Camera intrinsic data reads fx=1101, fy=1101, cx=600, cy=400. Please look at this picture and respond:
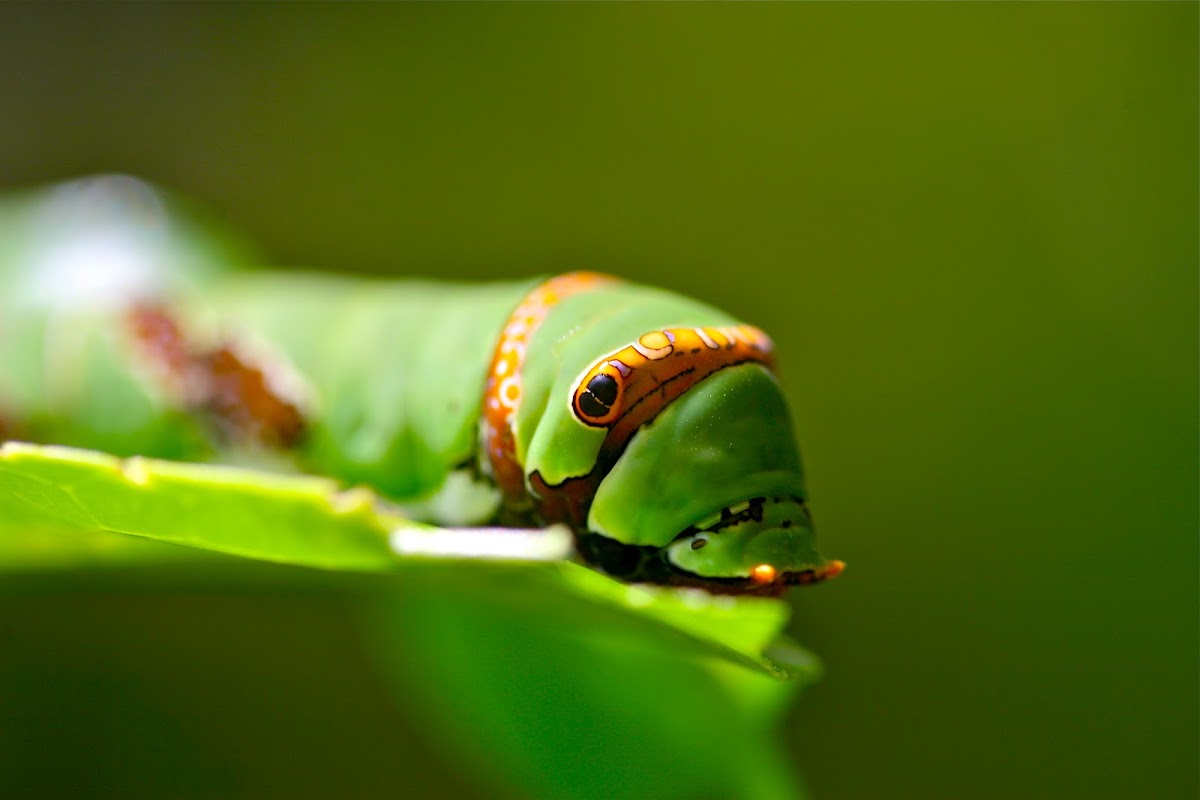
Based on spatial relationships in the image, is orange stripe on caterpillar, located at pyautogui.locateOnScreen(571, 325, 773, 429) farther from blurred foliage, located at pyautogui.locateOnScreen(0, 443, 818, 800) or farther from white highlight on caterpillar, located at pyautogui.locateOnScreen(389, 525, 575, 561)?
white highlight on caterpillar, located at pyautogui.locateOnScreen(389, 525, 575, 561)

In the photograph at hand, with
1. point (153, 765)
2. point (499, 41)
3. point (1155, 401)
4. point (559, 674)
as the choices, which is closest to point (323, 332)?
point (559, 674)

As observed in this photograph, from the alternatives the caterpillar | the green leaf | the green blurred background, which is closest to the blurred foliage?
the green leaf

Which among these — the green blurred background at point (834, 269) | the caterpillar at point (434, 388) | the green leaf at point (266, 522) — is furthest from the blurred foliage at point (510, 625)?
the green blurred background at point (834, 269)

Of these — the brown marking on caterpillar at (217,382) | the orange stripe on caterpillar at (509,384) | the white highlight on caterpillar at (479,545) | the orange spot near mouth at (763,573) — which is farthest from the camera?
the brown marking on caterpillar at (217,382)

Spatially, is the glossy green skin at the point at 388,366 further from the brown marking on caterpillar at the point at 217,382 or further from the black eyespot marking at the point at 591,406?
the black eyespot marking at the point at 591,406

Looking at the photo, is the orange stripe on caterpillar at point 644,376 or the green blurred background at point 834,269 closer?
the orange stripe on caterpillar at point 644,376

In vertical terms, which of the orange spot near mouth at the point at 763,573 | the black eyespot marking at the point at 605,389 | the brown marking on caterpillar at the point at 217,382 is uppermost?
the black eyespot marking at the point at 605,389

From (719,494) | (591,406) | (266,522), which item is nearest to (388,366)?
(591,406)

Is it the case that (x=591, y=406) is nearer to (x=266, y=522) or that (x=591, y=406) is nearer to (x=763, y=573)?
(x=763, y=573)
